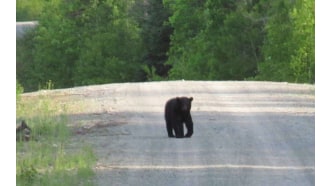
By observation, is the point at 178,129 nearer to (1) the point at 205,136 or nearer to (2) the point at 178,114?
(2) the point at 178,114

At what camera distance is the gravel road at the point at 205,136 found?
505 inches

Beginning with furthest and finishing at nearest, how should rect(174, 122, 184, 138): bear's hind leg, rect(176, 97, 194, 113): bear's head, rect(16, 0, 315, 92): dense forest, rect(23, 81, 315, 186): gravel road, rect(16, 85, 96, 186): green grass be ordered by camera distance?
rect(16, 0, 315, 92): dense forest → rect(174, 122, 184, 138): bear's hind leg → rect(176, 97, 194, 113): bear's head → rect(23, 81, 315, 186): gravel road → rect(16, 85, 96, 186): green grass

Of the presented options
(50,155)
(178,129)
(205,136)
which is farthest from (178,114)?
(50,155)

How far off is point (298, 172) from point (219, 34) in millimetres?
42913

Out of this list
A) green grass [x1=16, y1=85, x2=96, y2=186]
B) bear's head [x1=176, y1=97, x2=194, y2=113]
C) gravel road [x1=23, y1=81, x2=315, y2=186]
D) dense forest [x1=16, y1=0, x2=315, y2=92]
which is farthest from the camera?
dense forest [x1=16, y1=0, x2=315, y2=92]

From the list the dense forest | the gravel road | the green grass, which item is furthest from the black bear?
the dense forest

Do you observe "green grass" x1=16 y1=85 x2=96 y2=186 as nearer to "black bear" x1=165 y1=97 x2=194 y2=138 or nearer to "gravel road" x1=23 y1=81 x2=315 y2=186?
"gravel road" x1=23 y1=81 x2=315 y2=186

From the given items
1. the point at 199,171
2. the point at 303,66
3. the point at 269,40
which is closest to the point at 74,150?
the point at 199,171

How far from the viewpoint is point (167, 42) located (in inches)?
2507

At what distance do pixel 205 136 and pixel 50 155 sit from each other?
2.68 meters

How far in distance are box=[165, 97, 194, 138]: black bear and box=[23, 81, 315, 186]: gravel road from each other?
195 millimetres

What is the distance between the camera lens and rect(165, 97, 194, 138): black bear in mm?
15422

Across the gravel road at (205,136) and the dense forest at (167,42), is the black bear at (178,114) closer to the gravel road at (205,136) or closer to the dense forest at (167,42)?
the gravel road at (205,136)

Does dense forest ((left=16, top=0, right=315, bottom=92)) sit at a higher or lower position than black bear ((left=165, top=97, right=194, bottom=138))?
lower
